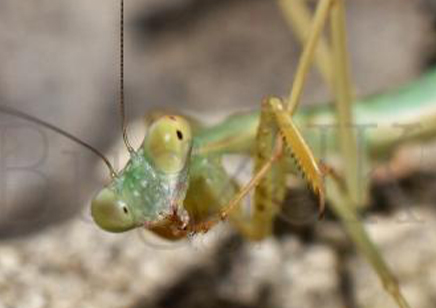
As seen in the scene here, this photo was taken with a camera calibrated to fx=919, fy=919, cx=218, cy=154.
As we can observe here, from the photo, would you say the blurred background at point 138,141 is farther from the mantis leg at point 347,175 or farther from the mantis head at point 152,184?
the mantis head at point 152,184

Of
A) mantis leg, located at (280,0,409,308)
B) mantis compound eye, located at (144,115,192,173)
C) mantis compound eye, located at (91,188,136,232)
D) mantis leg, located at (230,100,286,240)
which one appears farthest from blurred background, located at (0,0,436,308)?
mantis compound eye, located at (144,115,192,173)

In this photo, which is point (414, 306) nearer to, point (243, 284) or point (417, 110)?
point (243, 284)

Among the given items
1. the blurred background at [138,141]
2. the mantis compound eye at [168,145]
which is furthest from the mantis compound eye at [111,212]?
the blurred background at [138,141]

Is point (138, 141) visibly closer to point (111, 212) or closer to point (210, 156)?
point (210, 156)

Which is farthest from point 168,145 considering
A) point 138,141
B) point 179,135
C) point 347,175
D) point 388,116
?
point 138,141

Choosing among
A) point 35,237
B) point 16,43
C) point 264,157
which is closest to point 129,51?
point 16,43
